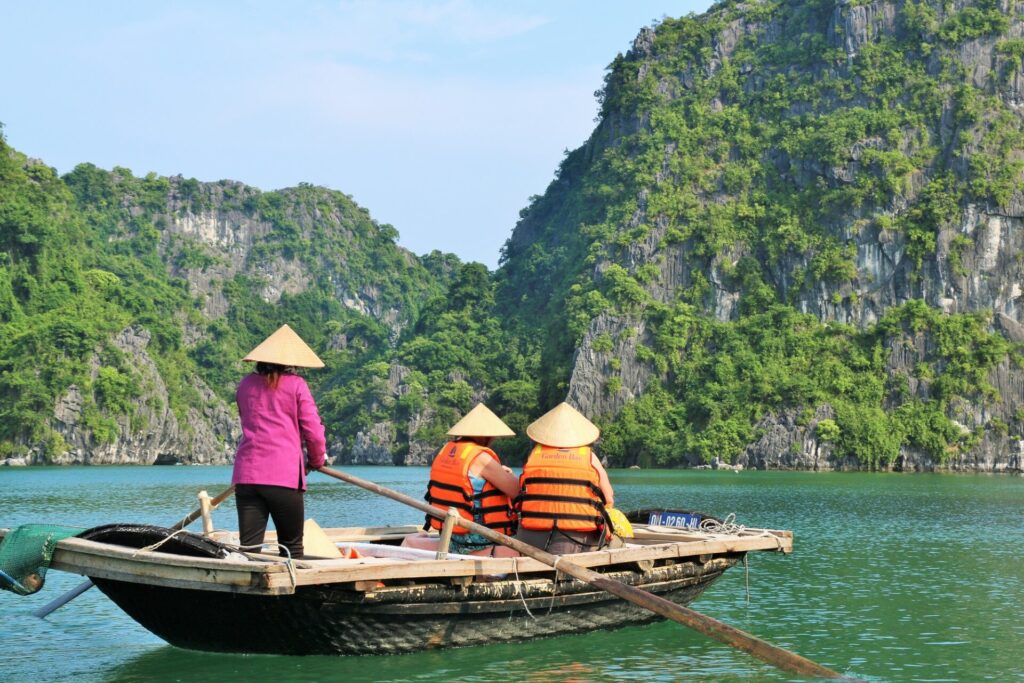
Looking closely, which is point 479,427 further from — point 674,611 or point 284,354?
point 674,611

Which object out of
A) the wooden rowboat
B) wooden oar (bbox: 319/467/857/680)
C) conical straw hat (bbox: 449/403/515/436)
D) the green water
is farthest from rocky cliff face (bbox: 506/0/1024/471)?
wooden oar (bbox: 319/467/857/680)

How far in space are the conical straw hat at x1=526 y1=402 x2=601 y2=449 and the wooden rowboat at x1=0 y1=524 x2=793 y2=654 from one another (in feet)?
3.50

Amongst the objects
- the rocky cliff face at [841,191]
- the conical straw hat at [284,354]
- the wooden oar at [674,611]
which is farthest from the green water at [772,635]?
the rocky cliff face at [841,191]

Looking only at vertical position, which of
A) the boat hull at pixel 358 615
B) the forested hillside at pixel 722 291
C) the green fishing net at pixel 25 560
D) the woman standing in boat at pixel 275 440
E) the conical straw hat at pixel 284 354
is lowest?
the boat hull at pixel 358 615

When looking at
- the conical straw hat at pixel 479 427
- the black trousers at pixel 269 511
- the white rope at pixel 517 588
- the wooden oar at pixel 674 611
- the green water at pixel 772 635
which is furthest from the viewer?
the conical straw hat at pixel 479 427

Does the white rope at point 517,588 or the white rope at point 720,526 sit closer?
the white rope at point 517,588

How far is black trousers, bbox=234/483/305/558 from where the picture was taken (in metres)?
9.77

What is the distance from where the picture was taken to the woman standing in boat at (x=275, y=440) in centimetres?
970

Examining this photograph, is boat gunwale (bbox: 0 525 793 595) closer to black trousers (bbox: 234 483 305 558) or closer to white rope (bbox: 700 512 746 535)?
black trousers (bbox: 234 483 305 558)

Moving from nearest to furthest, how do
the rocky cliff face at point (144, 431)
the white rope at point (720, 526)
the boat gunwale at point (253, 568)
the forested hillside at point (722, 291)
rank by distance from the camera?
the boat gunwale at point (253, 568), the white rope at point (720, 526), the forested hillside at point (722, 291), the rocky cliff face at point (144, 431)

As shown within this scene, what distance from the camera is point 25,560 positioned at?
9484mm

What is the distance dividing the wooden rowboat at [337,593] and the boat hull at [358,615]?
12 mm

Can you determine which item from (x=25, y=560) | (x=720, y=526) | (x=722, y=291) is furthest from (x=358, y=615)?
(x=722, y=291)

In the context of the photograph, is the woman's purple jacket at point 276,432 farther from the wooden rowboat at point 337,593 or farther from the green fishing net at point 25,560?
the green fishing net at point 25,560
